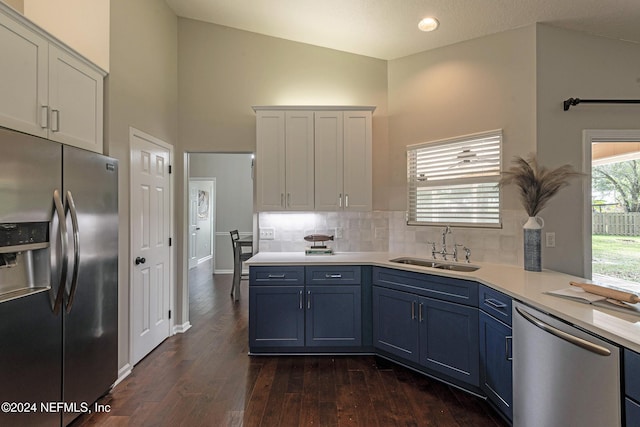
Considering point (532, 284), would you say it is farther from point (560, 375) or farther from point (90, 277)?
point (90, 277)

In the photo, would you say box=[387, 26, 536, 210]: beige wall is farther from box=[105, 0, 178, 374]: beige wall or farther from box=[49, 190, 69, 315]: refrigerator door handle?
box=[49, 190, 69, 315]: refrigerator door handle

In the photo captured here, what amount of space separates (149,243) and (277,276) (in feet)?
4.22

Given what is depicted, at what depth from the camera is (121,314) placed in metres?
2.59

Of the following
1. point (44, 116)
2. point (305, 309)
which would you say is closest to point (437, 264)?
point (305, 309)

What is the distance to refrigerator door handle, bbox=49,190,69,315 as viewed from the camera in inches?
71.5

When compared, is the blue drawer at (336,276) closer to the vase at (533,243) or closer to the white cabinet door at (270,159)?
the white cabinet door at (270,159)

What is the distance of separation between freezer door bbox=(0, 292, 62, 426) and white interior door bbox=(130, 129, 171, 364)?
3.08ft

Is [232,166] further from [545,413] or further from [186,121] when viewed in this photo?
[545,413]

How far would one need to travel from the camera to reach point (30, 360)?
1661mm

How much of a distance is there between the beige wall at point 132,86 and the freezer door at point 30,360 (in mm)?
782

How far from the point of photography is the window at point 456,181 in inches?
112

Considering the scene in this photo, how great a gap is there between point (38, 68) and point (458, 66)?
10.7 ft

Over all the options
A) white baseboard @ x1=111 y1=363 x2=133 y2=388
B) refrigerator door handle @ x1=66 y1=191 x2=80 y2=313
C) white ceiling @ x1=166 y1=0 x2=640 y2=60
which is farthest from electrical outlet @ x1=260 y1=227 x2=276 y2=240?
white ceiling @ x1=166 y1=0 x2=640 y2=60

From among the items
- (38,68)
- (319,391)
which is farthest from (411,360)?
(38,68)
